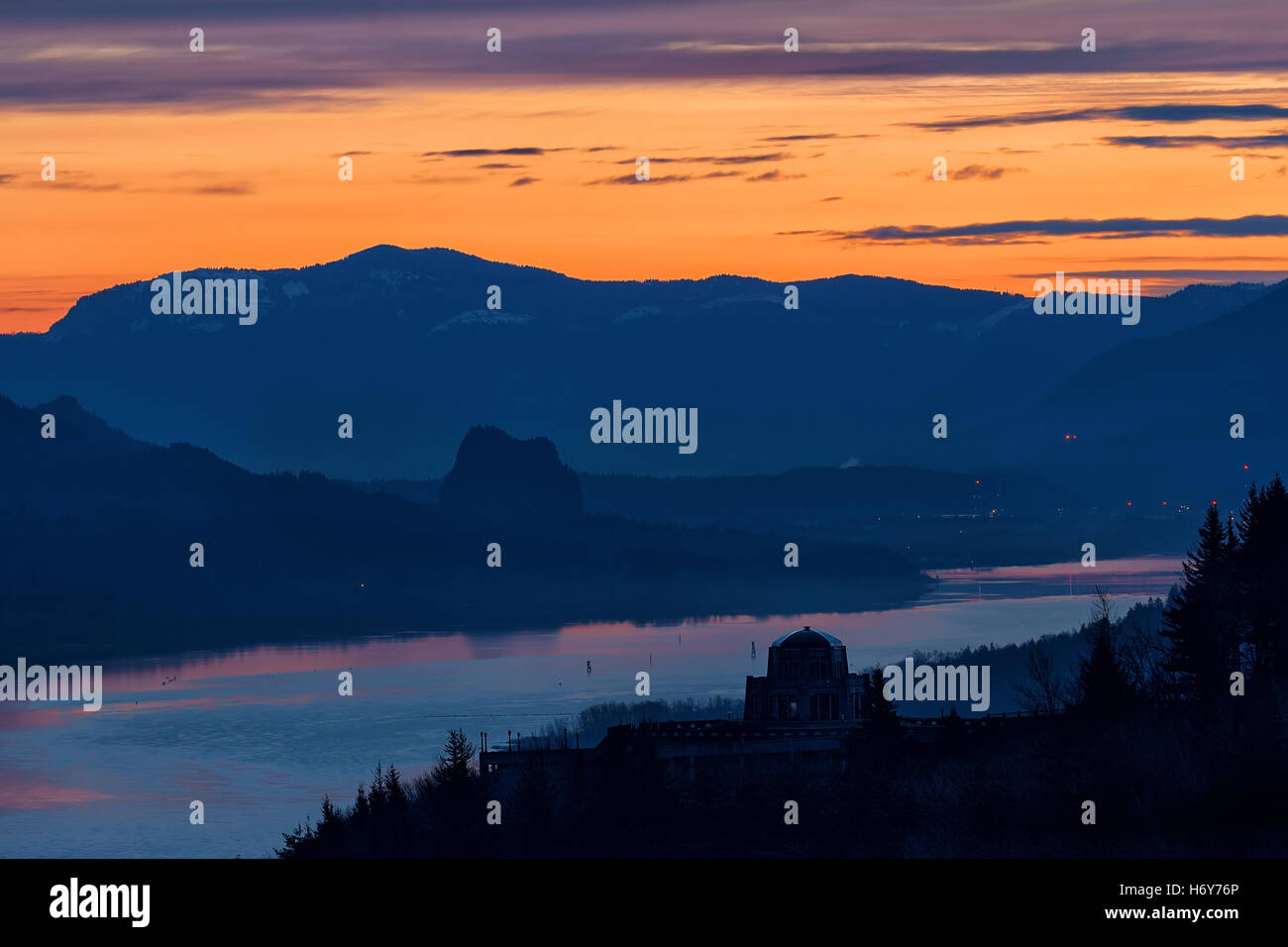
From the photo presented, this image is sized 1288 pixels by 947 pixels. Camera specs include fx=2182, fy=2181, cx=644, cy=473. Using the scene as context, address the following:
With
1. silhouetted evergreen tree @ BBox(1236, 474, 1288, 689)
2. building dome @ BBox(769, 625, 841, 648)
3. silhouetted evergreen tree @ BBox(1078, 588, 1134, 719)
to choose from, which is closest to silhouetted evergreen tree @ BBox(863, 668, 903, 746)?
silhouetted evergreen tree @ BBox(1078, 588, 1134, 719)

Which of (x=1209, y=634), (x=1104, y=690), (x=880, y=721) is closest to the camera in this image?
(x=1209, y=634)

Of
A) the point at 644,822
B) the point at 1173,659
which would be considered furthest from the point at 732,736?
the point at 1173,659

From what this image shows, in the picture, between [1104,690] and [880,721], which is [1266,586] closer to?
[1104,690]

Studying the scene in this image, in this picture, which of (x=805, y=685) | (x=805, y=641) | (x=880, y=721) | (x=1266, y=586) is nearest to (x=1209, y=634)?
(x=1266, y=586)

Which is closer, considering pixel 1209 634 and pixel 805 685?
pixel 1209 634

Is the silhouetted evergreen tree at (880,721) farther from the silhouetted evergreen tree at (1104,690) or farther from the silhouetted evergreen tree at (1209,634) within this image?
the silhouetted evergreen tree at (1209,634)

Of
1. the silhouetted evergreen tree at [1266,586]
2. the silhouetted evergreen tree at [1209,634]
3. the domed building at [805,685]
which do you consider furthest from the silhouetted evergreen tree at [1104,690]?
the domed building at [805,685]

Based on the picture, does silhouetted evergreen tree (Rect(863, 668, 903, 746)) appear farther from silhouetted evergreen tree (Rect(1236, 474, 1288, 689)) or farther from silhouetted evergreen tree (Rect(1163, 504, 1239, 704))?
silhouetted evergreen tree (Rect(1236, 474, 1288, 689))

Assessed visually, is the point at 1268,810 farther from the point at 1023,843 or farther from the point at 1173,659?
the point at 1173,659
